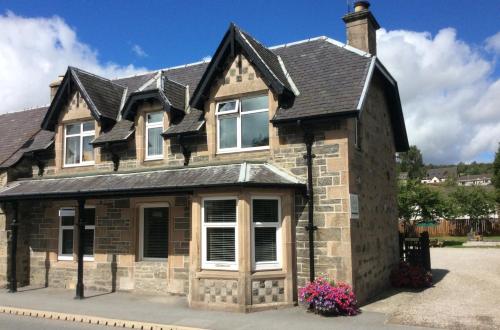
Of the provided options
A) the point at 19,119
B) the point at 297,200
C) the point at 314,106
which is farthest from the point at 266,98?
the point at 19,119

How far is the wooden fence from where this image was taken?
1799 inches

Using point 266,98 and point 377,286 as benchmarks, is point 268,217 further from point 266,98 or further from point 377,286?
point 377,286

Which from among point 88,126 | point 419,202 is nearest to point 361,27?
point 88,126

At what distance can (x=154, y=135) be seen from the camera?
15594 mm

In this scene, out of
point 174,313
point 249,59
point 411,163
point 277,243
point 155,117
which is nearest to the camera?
point 174,313

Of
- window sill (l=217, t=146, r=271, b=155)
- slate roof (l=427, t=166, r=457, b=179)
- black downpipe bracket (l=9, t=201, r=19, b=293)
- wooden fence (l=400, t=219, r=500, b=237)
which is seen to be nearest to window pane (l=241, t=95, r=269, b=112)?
window sill (l=217, t=146, r=271, b=155)

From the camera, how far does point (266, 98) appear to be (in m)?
13.6

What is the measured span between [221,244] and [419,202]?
2672cm

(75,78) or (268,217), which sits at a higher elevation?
(75,78)

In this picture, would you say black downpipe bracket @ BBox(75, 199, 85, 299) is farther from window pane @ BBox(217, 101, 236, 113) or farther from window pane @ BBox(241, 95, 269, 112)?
window pane @ BBox(241, 95, 269, 112)

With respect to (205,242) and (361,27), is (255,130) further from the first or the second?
(361,27)

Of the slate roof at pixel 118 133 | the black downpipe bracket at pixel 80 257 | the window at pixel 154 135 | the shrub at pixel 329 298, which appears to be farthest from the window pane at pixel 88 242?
the shrub at pixel 329 298

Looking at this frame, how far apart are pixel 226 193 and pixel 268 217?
4.23ft

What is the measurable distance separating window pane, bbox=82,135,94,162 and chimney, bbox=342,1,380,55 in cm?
971
